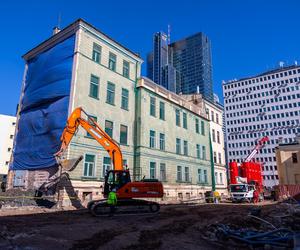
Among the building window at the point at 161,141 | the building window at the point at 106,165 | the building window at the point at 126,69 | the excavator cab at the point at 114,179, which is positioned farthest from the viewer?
the building window at the point at 161,141

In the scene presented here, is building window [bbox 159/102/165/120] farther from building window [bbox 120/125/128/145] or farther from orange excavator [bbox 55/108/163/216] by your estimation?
orange excavator [bbox 55/108/163/216]

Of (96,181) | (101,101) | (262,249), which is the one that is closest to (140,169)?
(96,181)

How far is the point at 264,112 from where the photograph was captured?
128375 millimetres

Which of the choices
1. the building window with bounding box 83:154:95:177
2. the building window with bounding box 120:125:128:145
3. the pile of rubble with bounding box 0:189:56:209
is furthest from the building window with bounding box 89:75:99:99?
the pile of rubble with bounding box 0:189:56:209

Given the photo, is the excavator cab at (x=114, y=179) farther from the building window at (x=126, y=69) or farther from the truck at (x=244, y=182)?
the truck at (x=244, y=182)

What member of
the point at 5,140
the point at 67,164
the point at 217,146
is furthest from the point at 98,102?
the point at 5,140

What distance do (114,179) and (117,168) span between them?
157 cm

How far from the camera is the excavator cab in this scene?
18125mm

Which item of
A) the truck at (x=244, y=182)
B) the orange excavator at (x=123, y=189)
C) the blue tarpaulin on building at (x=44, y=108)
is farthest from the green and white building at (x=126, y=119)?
the truck at (x=244, y=182)

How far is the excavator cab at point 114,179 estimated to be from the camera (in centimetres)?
1812

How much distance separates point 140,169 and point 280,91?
379ft

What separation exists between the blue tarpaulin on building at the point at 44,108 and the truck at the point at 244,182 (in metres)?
22.2

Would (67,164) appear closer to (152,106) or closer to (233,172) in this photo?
(152,106)

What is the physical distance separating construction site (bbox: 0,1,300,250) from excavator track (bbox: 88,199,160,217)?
0.22 ft
